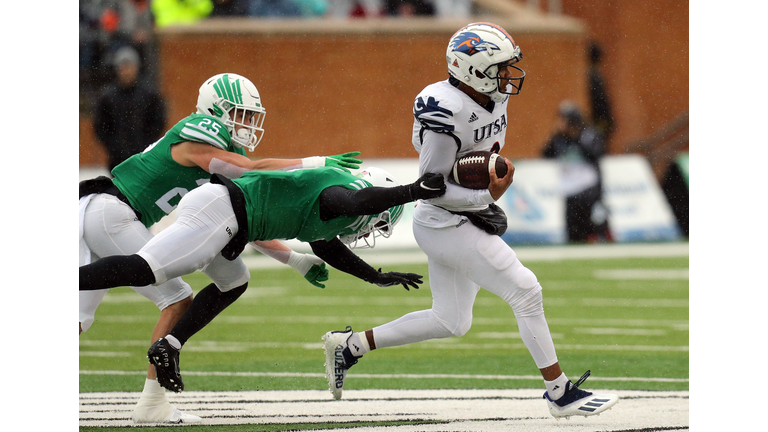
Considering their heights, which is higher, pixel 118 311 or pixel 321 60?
pixel 321 60

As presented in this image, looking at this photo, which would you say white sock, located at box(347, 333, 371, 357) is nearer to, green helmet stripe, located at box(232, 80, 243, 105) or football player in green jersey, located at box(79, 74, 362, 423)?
football player in green jersey, located at box(79, 74, 362, 423)

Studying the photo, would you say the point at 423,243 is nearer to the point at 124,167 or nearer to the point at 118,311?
the point at 124,167

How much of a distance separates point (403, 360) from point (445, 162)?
228 cm

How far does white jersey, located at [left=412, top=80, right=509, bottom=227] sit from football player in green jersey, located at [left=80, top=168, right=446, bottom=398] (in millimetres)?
170

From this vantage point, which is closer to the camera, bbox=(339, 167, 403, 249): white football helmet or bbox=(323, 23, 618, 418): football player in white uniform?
bbox=(323, 23, 618, 418): football player in white uniform

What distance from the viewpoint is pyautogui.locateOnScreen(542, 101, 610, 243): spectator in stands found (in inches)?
470

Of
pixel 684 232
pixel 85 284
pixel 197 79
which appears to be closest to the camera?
pixel 85 284

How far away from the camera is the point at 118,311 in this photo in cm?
782

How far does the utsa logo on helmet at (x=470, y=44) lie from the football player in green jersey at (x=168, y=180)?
65 cm

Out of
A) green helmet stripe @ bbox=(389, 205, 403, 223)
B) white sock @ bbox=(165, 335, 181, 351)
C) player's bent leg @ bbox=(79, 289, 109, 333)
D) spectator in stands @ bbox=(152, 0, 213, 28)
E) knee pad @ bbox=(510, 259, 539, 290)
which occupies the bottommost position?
white sock @ bbox=(165, 335, 181, 351)

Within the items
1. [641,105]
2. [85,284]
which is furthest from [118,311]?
[641,105]

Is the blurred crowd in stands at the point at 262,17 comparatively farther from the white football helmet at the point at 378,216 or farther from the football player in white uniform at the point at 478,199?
the football player in white uniform at the point at 478,199

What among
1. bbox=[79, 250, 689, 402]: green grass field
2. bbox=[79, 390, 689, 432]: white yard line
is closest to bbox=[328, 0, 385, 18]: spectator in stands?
bbox=[79, 250, 689, 402]: green grass field

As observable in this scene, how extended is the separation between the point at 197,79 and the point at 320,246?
36.7 ft
